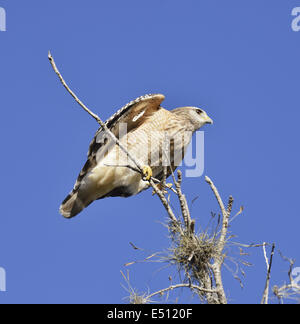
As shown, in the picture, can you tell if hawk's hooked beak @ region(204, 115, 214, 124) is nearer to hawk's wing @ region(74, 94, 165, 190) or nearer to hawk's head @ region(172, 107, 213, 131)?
hawk's head @ region(172, 107, 213, 131)

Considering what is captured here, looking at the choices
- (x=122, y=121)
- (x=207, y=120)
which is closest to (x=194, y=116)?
(x=207, y=120)

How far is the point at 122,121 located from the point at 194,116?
1154 millimetres

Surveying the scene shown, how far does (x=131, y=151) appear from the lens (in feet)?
27.3

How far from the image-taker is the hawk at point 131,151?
8.26 metres

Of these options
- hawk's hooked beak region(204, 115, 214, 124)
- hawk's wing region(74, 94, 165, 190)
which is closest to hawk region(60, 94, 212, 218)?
hawk's wing region(74, 94, 165, 190)

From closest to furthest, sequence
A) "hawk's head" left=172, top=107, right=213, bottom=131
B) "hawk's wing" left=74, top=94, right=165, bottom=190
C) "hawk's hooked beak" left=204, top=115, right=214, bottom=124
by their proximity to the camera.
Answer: "hawk's wing" left=74, top=94, right=165, bottom=190, "hawk's head" left=172, top=107, right=213, bottom=131, "hawk's hooked beak" left=204, top=115, right=214, bottom=124

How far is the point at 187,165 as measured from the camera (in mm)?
8539

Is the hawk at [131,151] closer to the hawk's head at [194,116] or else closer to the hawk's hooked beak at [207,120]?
the hawk's head at [194,116]

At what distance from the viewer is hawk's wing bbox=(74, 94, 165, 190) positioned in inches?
319
